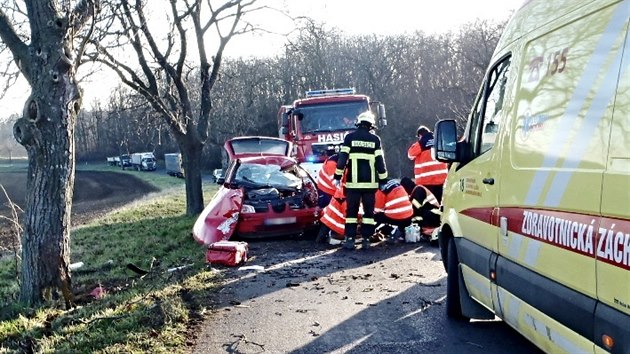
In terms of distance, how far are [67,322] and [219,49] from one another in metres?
11.8

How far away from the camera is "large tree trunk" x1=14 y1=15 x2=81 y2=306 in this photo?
249 inches

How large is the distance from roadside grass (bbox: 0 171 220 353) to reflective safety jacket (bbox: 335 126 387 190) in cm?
250

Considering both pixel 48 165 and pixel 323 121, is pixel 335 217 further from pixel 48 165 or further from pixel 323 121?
pixel 323 121

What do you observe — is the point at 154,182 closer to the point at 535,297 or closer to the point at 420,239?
the point at 420,239

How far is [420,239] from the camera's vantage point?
9.33m

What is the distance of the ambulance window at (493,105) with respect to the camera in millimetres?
4270

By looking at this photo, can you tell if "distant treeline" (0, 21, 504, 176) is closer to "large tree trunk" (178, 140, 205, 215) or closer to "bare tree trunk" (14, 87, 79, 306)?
"large tree trunk" (178, 140, 205, 215)

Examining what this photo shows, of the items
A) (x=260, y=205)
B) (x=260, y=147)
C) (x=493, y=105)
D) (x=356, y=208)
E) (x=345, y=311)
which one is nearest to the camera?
(x=493, y=105)

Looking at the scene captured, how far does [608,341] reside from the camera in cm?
257

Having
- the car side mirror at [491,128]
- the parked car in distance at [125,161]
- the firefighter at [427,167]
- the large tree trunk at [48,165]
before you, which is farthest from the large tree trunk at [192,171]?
the parked car in distance at [125,161]

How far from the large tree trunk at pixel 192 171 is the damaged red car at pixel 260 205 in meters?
5.11

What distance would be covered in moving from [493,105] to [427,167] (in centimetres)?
604

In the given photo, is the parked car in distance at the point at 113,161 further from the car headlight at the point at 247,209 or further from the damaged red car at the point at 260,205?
the car headlight at the point at 247,209

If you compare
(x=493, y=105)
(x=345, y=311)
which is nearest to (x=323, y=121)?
(x=345, y=311)
